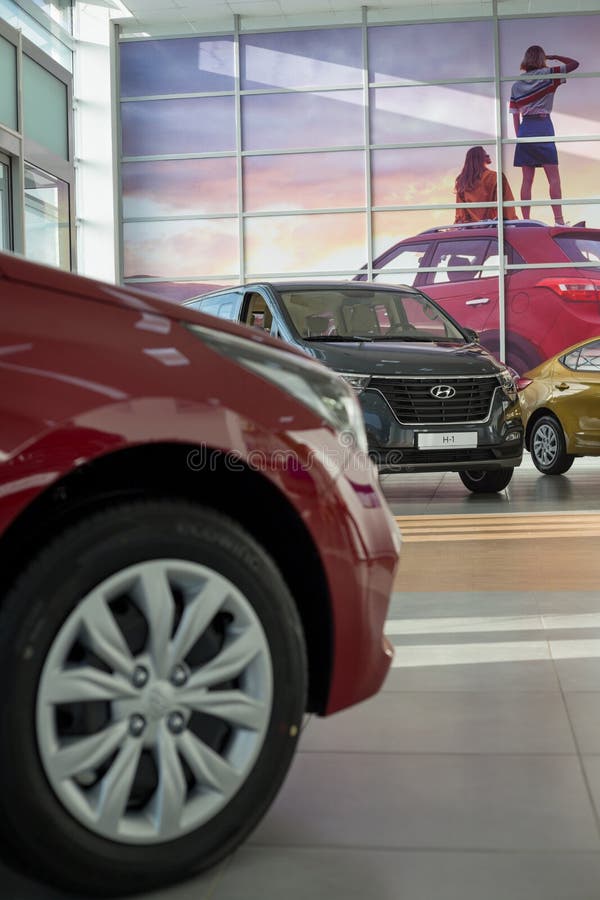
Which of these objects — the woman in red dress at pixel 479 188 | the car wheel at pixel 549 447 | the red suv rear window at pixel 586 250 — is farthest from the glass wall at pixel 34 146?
the red suv rear window at pixel 586 250

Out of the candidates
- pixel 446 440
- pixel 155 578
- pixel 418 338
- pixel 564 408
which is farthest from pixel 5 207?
pixel 155 578

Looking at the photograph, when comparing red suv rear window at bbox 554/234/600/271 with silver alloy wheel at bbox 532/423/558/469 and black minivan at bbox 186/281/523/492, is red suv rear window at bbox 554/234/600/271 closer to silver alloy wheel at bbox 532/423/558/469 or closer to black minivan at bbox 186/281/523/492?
silver alloy wheel at bbox 532/423/558/469

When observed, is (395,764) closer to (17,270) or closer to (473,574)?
(17,270)

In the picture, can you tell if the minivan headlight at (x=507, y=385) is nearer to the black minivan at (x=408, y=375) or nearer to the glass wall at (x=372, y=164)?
the black minivan at (x=408, y=375)

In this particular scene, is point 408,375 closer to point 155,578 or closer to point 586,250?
point 155,578

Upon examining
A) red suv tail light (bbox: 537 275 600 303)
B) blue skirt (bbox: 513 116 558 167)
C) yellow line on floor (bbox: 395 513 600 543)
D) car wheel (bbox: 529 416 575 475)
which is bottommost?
yellow line on floor (bbox: 395 513 600 543)

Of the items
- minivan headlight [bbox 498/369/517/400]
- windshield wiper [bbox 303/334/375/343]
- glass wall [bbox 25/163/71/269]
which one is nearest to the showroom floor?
minivan headlight [bbox 498/369/517/400]

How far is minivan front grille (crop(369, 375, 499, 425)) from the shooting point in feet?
27.2

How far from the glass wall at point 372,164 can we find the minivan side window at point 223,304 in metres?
9.32

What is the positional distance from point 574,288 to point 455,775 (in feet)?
56.3

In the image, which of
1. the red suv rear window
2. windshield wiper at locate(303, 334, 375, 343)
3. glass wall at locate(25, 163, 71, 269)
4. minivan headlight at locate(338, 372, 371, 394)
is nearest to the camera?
minivan headlight at locate(338, 372, 371, 394)

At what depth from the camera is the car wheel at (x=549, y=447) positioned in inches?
433

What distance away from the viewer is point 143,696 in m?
2.06

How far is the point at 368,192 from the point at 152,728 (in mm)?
18087
